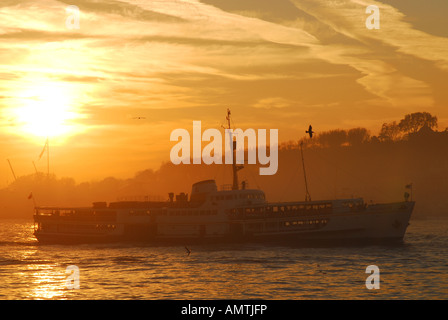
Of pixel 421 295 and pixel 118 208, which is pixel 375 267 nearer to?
pixel 421 295

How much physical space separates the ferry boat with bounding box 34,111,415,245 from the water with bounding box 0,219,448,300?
15.2ft

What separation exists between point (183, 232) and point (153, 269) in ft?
118

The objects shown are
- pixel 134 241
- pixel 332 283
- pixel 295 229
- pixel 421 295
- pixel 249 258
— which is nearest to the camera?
pixel 421 295

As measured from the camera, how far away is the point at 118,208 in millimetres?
106062

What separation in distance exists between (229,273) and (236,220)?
37764 mm

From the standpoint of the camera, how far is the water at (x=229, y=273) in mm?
47938

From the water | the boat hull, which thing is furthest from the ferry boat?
the water

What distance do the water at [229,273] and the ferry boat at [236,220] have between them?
4644 millimetres

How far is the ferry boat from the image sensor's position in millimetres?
95062
